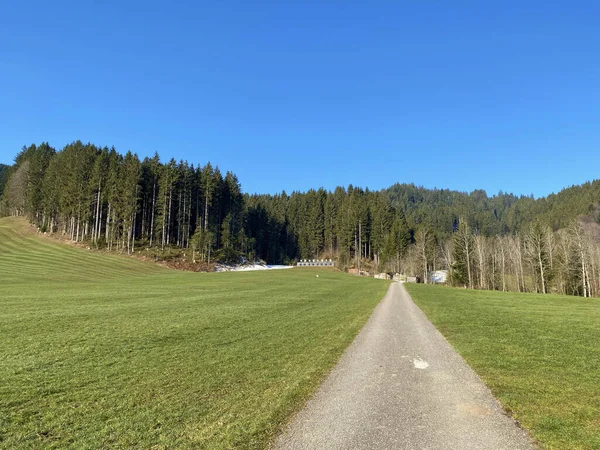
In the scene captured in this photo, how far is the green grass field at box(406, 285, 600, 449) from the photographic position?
20.9ft

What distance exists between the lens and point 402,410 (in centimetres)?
715

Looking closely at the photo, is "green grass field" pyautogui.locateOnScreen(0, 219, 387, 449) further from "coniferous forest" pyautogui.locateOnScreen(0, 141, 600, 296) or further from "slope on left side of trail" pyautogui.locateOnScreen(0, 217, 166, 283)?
"coniferous forest" pyautogui.locateOnScreen(0, 141, 600, 296)

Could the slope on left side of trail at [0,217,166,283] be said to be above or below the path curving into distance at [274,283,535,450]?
above

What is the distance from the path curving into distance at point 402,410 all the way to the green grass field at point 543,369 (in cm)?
47

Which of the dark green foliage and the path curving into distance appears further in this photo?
the dark green foliage

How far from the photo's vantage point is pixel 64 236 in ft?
284

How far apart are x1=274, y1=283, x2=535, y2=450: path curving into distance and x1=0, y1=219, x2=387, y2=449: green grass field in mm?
587

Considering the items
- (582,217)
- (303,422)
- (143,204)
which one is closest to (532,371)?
(303,422)

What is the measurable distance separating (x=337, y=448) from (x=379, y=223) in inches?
5132

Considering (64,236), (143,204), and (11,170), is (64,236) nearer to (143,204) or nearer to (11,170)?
(143,204)

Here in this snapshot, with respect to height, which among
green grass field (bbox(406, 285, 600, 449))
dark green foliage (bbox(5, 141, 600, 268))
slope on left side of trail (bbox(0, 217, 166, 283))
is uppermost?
dark green foliage (bbox(5, 141, 600, 268))

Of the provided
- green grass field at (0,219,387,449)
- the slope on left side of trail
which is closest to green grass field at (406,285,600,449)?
green grass field at (0,219,387,449)

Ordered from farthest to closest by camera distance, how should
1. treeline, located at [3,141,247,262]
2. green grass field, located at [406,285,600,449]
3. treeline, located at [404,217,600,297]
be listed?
treeline, located at [3,141,247,262] → treeline, located at [404,217,600,297] → green grass field, located at [406,285,600,449]

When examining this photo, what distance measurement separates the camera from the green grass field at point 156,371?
19.6ft
